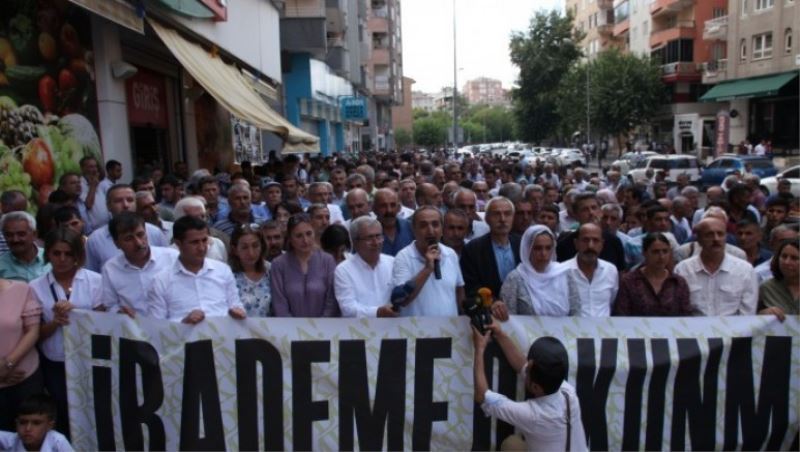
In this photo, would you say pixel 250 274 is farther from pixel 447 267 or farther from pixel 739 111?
pixel 739 111

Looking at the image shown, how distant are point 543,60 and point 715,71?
16925 mm

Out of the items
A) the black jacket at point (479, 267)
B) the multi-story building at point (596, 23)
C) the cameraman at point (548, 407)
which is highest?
the multi-story building at point (596, 23)

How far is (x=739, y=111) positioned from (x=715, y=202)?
36587 millimetres

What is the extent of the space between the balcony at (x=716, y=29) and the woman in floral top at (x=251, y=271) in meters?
44.8

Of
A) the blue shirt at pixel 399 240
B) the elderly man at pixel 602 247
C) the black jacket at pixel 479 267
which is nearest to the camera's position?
the black jacket at pixel 479 267

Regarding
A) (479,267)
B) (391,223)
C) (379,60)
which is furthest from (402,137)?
(479,267)

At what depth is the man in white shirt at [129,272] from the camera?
4.45 metres

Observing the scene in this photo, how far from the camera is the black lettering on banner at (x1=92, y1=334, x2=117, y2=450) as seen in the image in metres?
4.39

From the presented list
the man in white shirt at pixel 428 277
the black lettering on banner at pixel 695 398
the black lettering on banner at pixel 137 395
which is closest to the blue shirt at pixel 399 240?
the man in white shirt at pixel 428 277

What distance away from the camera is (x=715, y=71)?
142 feet

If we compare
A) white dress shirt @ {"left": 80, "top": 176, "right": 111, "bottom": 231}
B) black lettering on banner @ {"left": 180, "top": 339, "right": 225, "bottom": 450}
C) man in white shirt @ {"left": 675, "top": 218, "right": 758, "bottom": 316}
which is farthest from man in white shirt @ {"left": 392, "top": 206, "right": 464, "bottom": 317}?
white dress shirt @ {"left": 80, "top": 176, "right": 111, "bottom": 231}

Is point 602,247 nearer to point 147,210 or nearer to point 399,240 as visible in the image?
point 399,240

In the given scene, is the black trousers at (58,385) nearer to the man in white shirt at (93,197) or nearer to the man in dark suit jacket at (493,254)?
the man in dark suit jacket at (493,254)

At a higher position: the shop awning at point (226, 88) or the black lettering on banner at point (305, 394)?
the shop awning at point (226, 88)
